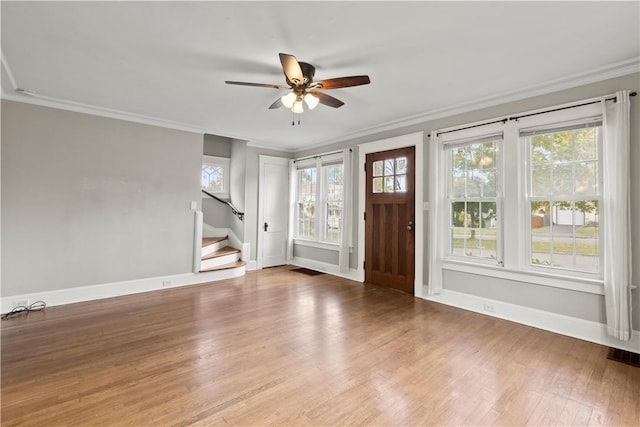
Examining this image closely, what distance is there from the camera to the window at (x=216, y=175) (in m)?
6.43

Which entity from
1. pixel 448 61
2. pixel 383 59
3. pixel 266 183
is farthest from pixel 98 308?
pixel 448 61

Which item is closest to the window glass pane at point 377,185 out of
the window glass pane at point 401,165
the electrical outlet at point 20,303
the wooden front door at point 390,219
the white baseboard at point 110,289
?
the wooden front door at point 390,219

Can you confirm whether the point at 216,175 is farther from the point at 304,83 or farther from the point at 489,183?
the point at 489,183

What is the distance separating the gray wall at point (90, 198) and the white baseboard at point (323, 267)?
2.36 meters

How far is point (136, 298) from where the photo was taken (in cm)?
422

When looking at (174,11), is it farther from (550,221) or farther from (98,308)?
(550,221)

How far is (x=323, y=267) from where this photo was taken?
603 cm

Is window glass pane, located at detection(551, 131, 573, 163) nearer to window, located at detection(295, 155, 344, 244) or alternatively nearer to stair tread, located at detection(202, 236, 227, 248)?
window, located at detection(295, 155, 344, 244)

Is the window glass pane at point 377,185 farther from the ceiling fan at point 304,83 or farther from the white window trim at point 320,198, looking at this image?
the ceiling fan at point 304,83

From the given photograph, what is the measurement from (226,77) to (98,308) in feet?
10.9

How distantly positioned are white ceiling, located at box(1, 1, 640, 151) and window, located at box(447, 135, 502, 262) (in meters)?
0.61

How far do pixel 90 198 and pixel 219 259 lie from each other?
2.22 metres

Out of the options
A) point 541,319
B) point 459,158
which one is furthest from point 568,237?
point 459,158

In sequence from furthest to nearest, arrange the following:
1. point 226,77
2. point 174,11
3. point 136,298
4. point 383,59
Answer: point 136,298 → point 226,77 → point 383,59 → point 174,11
